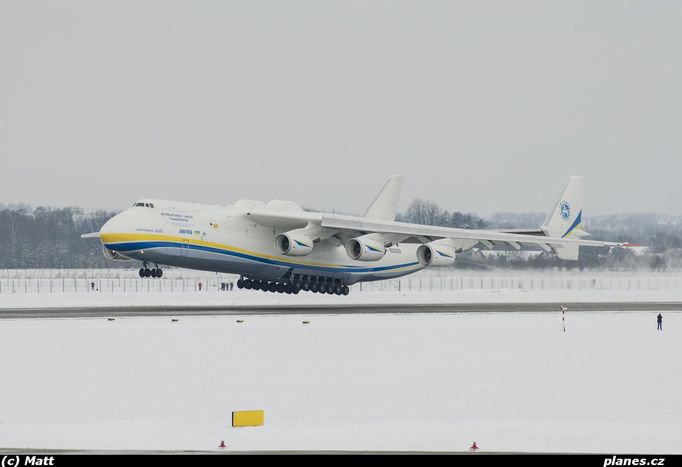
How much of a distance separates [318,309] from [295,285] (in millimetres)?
4939

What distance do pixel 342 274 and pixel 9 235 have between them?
6627 centimetres

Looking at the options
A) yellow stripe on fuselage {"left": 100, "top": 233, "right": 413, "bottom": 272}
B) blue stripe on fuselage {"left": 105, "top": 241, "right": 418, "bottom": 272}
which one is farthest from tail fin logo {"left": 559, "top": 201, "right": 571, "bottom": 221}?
yellow stripe on fuselage {"left": 100, "top": 233, "right": 413, "bottom": 272}

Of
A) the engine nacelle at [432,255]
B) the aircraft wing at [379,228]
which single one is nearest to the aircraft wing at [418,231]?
the aircraft wing at [379,228]

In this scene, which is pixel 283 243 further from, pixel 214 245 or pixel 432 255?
pixel 432 255

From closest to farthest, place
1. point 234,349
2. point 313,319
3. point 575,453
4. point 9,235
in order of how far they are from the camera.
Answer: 1. point 575,453
2. point 234,349
3. point 313,319
4. point 9,235

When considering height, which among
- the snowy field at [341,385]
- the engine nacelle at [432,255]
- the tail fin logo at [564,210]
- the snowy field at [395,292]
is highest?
the tail fin logo at [564,210]

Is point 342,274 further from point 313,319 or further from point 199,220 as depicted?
point 313,319

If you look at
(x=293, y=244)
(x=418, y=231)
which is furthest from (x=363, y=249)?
(x=293, y=244)

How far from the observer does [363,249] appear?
4294 centimetres

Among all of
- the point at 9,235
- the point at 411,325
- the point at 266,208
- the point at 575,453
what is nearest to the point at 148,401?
the point at 575,453

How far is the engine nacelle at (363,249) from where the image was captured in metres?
43.0

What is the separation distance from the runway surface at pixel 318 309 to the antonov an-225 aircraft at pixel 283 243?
195 centimetres

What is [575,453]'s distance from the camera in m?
13.5

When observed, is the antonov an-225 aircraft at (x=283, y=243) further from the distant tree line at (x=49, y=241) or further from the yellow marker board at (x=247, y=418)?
the distant tree line at (x=49, y=241)
